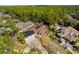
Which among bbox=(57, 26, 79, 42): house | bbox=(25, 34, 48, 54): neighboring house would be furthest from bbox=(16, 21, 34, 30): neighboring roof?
bbox=(57, 26, 79, 42): house

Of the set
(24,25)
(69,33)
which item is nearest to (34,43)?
(24,25)

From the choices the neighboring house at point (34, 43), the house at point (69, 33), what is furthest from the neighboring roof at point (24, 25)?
the house at point (69, 33)

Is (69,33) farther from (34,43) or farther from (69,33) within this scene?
(34,43)

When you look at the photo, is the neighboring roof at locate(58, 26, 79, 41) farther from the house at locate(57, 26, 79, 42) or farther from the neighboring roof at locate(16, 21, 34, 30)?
the neighboring roof at locate(16, 21, 34, 30)

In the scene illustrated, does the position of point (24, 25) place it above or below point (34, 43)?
above
